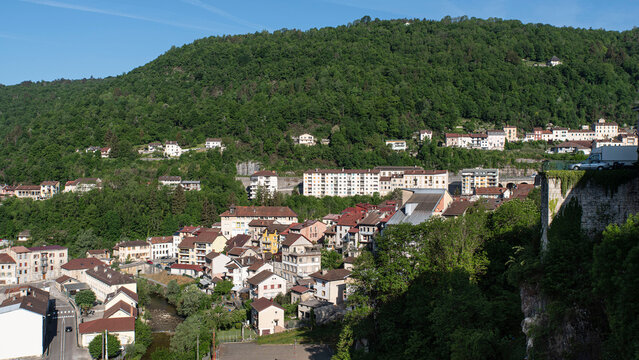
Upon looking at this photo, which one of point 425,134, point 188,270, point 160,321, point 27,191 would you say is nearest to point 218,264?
point 188,270

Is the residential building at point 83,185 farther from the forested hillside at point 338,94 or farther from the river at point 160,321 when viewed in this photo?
the river at point 160,321

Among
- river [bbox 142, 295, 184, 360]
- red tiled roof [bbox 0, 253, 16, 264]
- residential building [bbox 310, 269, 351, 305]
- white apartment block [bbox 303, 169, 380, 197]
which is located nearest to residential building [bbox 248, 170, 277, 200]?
white apartment block [bbox 303, 169, 380, 197]

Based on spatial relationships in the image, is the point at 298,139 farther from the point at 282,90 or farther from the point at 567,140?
the point at 567,140

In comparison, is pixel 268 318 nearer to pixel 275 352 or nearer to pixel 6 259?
pixel 275 352

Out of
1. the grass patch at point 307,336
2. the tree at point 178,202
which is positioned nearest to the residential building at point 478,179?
the tree at point 178,202

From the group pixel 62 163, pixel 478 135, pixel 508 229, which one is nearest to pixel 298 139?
pixel 478 135

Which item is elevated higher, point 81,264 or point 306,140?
point 306,140
